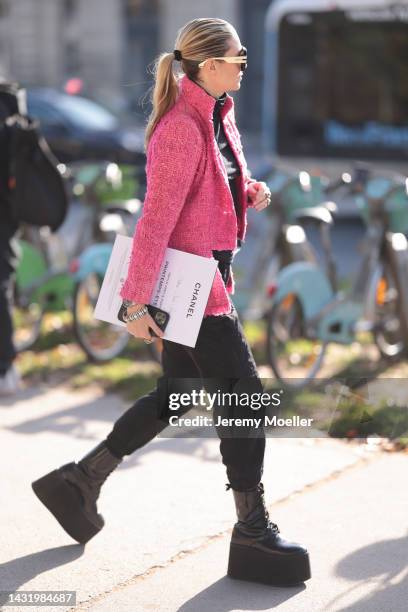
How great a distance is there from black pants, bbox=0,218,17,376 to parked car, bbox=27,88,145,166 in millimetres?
12544

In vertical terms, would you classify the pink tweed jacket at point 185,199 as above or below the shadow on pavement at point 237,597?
above

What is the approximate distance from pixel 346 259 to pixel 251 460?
28.3 feet

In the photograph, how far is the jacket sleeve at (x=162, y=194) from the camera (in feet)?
11.4

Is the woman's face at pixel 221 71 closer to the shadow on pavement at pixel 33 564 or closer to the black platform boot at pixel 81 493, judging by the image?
the black platform boot at pixel 81 493

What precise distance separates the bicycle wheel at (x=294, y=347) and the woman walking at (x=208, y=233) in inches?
99.2

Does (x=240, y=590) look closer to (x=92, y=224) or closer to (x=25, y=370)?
(x=25, y=370)

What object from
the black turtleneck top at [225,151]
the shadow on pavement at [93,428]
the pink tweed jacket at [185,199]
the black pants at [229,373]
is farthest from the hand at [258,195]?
the shadow on pavement at [93,428]

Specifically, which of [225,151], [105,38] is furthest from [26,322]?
[105,38]

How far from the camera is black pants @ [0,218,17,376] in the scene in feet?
20.0

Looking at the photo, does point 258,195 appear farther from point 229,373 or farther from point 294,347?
point 294,347

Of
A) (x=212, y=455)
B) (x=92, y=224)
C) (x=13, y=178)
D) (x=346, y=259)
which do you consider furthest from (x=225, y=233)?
(x=346, y=259)

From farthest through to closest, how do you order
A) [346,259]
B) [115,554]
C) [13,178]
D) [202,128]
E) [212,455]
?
[346,259] < [13,178] < [212,455] < [115,554] < [202,128]

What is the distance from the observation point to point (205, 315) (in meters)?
3.62

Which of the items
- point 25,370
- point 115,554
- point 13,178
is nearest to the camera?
point 115,554
